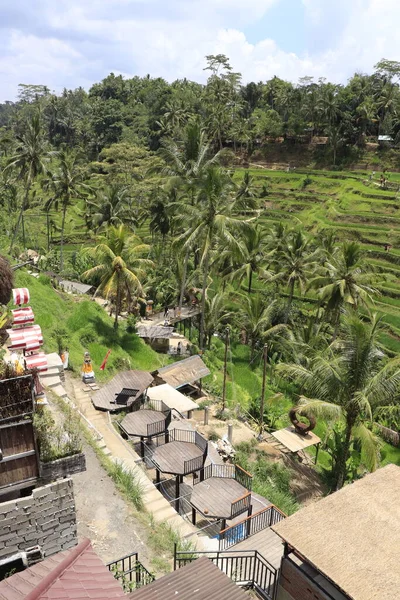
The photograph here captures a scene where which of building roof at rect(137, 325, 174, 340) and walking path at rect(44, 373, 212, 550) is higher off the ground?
walking path at rect(44, 373, 212, 550)

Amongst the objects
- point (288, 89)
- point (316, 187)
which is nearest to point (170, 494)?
point (316, 187)

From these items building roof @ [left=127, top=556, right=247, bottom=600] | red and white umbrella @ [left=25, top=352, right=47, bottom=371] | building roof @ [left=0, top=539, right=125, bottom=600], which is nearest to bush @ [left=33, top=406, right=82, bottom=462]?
building roof @ [left=0, top=539, right=125, bottom=600]

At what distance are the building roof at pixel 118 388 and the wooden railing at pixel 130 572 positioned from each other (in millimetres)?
7989

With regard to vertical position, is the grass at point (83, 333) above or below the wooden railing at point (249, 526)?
above

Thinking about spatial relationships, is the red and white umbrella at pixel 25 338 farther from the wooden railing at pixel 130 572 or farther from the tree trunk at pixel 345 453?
the tree trunk at pixel 345 453

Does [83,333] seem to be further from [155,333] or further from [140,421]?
[140,421]

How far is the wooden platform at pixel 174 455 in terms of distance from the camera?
50.2ft

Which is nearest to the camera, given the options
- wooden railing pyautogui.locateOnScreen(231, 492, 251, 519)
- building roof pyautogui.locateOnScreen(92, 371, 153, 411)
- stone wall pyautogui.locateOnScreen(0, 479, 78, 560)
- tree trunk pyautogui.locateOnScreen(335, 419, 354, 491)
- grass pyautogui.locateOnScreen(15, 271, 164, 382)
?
stone wall pyautogui.locateOnScreen(0, 479, 78, 560)

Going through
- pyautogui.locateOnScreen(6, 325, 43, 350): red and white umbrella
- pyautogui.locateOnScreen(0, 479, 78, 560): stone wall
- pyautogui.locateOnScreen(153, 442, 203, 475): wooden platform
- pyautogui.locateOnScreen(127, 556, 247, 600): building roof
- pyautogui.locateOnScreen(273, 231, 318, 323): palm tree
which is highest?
pyautogui.locateOnScreen(6, 325, 43, 350): red and white umbrella

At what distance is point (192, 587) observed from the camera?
31.6ft

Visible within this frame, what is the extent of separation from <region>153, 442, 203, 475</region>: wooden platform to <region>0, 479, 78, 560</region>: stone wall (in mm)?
4859

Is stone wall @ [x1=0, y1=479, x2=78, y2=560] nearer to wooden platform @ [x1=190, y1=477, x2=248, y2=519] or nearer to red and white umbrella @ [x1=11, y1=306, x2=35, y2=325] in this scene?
wooden platform @ [x1=190, y1=477, x2=248, y2=519]

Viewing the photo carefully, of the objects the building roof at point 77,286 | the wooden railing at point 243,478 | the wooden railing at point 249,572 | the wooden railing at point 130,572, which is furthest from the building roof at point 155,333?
the wooden railing at point 130,572

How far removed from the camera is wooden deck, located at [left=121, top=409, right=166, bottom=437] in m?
17.2
